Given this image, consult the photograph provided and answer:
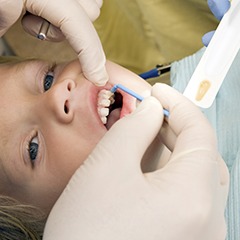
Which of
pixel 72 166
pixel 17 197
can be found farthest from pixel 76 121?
pixel 17 197

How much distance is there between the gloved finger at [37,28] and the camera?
1.35 meters

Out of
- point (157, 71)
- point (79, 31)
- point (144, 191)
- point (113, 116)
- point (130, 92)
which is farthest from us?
point (157, 71)

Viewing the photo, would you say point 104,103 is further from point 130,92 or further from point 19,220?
point 19,220

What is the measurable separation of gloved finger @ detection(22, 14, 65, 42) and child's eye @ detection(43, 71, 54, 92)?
0.10 metres

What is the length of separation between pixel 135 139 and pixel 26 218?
462 mm

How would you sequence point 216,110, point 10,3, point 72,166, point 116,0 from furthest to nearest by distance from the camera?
point 116,0 < point 216,110 < point 72,166 < point 10,3

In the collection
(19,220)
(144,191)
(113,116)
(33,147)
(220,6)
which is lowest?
(19,220)

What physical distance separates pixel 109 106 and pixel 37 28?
1.00 ft

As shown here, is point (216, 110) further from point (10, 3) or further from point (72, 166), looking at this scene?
point (10, 3)

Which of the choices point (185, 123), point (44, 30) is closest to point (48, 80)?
point (44, 30)

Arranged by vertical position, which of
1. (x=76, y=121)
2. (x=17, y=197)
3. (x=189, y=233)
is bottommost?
(x=17, y=197)

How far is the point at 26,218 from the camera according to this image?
1.27 metres

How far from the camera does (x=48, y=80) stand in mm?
1359

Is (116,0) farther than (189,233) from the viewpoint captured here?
Yes
